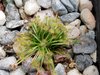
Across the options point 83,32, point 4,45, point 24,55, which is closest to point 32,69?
point 24,55

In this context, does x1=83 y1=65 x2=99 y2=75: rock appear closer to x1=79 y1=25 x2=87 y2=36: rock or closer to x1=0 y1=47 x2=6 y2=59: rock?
x1=79 y1=25 x2=87 y2=36: rock

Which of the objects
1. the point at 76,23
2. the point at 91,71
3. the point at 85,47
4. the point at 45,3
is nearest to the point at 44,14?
the point at 45,3

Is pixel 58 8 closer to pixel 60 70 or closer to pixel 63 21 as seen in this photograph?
pixel 63 21

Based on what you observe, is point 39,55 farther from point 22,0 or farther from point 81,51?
point 22,0

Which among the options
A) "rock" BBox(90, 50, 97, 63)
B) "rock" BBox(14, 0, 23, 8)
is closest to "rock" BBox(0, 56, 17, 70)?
"rock" BBox(14, 0, 23, 8)

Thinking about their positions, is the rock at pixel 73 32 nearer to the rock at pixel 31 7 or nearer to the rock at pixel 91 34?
the rock at pixel 91 34

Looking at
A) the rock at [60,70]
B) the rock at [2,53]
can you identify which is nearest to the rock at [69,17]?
the rock at [60,70]
